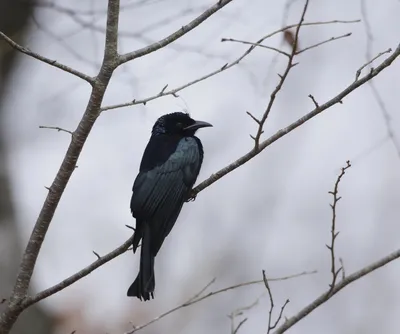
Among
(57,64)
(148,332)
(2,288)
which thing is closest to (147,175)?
(57,64)

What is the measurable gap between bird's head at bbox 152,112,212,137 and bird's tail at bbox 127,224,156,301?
3.80ft

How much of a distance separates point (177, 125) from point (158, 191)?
97 centimetres

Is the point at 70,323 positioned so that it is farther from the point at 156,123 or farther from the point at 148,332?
the point at 156,123

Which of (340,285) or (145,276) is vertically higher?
(145,276)

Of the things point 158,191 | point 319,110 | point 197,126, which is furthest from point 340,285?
point 197,126

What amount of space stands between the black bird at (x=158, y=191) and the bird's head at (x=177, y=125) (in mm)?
97

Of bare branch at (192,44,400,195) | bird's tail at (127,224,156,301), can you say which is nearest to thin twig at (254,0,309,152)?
bare branch at (192,44,400,195)

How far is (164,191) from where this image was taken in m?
4.51

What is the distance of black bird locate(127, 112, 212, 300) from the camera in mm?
4203

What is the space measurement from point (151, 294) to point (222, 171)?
88cm

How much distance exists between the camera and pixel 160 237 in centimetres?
436

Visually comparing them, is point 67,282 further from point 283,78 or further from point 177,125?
point 177,125

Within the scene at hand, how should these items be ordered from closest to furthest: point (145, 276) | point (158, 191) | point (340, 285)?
point (340, 285), point (145, 276), point (158, 191)

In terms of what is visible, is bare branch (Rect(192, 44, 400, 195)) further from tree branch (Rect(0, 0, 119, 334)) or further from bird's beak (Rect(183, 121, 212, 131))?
bird's beak (Rect(183, 121, 212, 131))
